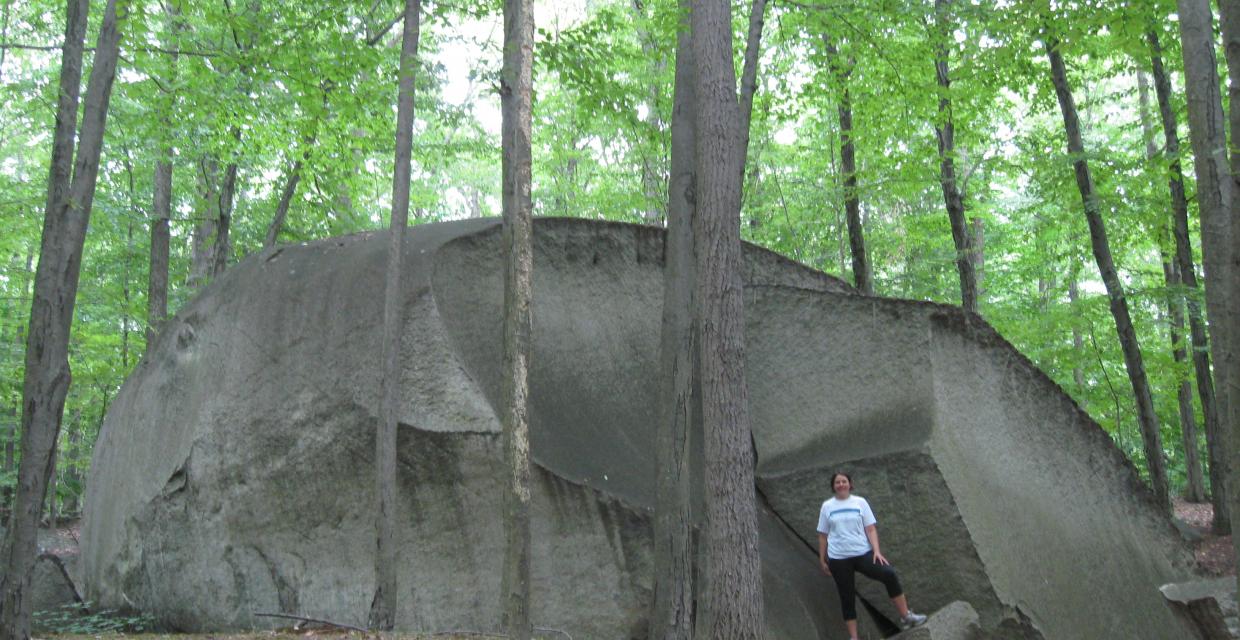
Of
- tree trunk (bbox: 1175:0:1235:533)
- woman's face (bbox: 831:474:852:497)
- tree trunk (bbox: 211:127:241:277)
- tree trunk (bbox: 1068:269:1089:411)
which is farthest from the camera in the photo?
tree trunk (bbox: 211:127:241:277)

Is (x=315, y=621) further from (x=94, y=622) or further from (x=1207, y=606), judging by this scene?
(x=1207, y=606)

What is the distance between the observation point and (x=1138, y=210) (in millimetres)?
14938

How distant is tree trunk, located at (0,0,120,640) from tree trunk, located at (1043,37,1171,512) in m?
12.0

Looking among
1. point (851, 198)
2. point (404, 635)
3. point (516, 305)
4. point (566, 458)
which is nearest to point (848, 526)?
point (566, 458)

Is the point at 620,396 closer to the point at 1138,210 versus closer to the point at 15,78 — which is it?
the point at 1138,210

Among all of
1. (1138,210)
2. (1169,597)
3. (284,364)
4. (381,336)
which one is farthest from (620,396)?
(1138,210)

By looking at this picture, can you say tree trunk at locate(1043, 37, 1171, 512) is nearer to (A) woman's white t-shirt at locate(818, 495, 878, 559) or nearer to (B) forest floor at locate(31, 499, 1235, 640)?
(B) forest floor at locate(31, 499, 1235, 640)

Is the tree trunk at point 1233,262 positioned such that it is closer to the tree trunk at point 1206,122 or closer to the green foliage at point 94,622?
the tree trunk at point 1206,122

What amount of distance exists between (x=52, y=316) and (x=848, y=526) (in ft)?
21.7

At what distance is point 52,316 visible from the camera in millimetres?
6805

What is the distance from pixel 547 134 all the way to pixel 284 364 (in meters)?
15.1

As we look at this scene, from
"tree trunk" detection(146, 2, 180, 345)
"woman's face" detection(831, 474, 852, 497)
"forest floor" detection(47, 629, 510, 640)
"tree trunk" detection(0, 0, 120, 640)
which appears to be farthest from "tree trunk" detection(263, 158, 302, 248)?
"woman's face" detection(831, 474, 852, 497)

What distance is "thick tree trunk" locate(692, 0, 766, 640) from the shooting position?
752 cm

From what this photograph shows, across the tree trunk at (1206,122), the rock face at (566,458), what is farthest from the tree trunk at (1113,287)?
the tree trunk at (1206,122)
